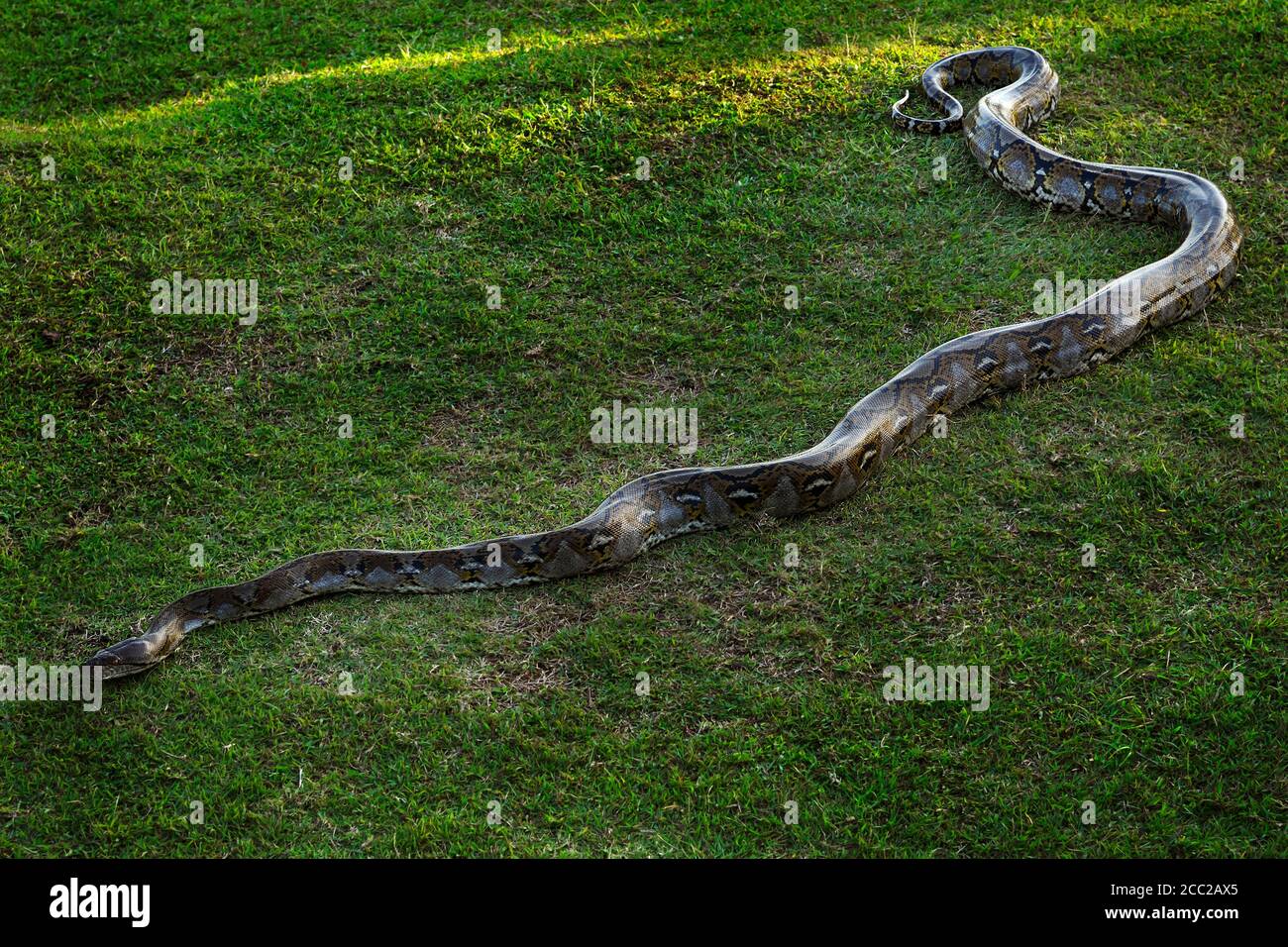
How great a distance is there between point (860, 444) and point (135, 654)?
17.6 ft

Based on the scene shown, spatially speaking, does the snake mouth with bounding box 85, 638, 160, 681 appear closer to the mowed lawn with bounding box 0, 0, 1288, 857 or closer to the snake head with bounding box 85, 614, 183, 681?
the snake head with bounding box 85, 614, 183, 681

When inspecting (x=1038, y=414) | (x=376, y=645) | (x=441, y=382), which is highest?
(x=1038, y=414)

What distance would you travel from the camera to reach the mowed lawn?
6.60 meters

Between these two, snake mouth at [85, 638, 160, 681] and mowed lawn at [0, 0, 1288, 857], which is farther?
snake mouth at [85, 638, 160, 681]

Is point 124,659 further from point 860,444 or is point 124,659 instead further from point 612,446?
point 860,444

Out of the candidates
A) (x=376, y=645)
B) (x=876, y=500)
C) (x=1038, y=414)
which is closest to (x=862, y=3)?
(x=1038, y=414)

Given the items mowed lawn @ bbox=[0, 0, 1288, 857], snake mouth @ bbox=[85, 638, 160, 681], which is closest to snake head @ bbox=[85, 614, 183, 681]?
snake mouth @ bbox=[85, 638, 160, 681]

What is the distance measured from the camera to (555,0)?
15.6 metres

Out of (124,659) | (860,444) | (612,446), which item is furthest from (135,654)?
(860,444)

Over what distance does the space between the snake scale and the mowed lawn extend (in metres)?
0.17

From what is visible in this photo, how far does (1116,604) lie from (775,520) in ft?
7.91

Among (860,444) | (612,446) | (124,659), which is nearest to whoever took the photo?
(124,659)

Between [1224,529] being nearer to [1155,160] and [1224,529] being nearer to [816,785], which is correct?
[816,785]

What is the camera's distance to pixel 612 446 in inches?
370
